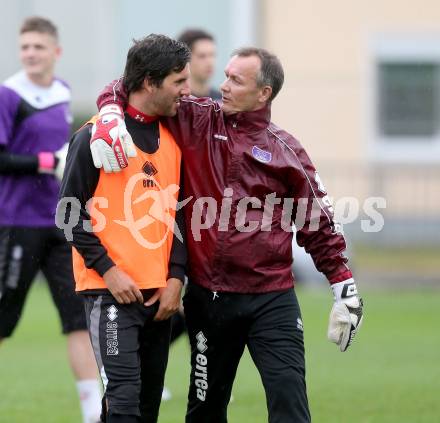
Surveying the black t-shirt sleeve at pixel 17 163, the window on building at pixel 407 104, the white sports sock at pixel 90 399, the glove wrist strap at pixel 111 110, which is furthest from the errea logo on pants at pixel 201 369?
the window on building at pixel 407 104

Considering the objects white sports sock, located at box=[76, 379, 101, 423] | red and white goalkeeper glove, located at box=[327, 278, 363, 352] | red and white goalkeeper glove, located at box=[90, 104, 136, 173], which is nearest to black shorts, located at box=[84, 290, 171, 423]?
red and white goalkeeper glove, located at box=[90, 104, 136, 173]

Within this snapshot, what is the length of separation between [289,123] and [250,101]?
16.9 m

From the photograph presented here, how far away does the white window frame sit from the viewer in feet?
76.9

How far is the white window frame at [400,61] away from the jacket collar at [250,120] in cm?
1735

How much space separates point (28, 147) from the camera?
802 centimetres

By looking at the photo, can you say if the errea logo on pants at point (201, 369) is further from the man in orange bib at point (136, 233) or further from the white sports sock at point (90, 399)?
the white sports sock at point (90, 399)

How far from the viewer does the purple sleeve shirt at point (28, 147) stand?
7.97 m

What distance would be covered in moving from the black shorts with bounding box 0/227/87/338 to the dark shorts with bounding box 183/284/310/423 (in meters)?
1.85

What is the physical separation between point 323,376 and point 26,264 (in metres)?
3.04

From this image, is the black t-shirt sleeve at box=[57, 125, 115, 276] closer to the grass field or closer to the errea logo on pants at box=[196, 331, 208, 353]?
the errea logo on pants at box=[196, 331, 208, 353]

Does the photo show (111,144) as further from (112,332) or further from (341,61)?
(341,61)

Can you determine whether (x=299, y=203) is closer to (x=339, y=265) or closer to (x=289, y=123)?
(x=339, y=265)

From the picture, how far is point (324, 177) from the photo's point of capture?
2089 centimetres

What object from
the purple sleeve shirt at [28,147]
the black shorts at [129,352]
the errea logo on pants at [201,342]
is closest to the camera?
the black shorts at [129,352]
